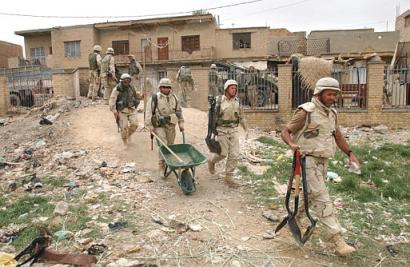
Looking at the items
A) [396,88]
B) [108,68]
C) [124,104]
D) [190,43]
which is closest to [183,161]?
[124,104]

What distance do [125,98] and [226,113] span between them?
291 cm

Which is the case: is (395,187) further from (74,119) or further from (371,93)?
(74,119)

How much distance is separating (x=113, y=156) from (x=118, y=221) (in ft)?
11.0

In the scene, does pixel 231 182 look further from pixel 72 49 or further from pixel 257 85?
pixel 72 49

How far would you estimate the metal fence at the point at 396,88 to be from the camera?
14.3 metres

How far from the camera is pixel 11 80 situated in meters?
19.3

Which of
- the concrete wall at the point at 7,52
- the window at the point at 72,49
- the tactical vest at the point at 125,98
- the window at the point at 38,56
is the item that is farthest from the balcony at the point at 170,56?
the tactical vest at the point at 125,98

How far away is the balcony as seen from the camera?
3006cm

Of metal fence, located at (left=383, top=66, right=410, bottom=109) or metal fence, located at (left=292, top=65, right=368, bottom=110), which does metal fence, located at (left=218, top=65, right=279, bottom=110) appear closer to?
metal fence, located at (left=292, top=65, right=368, bottom=110)

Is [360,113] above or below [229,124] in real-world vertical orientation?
below

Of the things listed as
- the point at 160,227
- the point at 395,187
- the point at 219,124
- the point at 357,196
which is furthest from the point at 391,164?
the point at 160,227

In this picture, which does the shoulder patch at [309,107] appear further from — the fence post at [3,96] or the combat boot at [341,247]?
the fence post at [3,96]

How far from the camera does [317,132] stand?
13.4ft

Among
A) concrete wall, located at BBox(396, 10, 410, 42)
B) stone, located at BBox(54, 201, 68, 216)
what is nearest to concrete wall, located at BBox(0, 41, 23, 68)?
concrete wall, located at BBox(396, 10, 410, 42)
